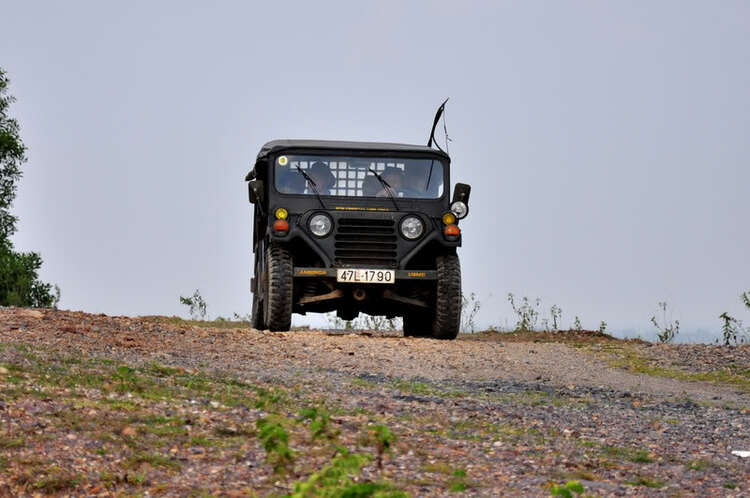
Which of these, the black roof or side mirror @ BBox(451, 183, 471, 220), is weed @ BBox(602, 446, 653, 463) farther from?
the black roof

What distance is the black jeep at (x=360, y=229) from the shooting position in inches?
639

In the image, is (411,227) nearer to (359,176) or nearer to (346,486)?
(359,176)

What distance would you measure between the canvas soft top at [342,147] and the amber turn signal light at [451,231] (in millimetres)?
1145

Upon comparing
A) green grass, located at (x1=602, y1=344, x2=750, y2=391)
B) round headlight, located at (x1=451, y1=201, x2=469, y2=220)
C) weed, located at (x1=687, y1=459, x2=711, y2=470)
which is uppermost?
round headlight, located at (x1=451, y1=201, x2=469, y2=220)

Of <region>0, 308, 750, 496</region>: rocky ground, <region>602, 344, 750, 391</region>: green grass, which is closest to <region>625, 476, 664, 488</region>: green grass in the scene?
Result: <region>0, 308, 750, 496</region>: rocky ground

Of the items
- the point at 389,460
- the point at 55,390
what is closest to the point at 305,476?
the point at 389,460

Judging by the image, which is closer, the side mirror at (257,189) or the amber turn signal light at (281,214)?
the amber turn signal light at (281,214)

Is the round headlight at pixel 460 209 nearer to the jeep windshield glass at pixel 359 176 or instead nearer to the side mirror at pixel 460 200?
the side mirror at pixel 460 200

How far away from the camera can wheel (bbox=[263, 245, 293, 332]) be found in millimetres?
16109

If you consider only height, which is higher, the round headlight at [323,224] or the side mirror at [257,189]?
the side mirror at [257,189]

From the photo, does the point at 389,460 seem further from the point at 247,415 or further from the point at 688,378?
the point at 688,378

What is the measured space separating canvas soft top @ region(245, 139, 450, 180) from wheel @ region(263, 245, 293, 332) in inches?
60.5

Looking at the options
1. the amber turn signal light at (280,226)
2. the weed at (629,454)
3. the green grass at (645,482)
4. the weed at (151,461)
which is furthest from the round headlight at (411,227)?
the weed at (151,461)

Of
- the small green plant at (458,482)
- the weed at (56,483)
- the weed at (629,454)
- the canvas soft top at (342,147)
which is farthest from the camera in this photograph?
the canvas soft top at (342,147)
